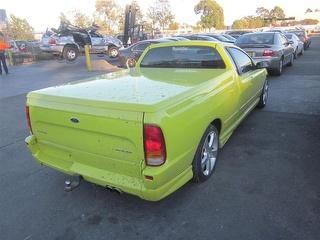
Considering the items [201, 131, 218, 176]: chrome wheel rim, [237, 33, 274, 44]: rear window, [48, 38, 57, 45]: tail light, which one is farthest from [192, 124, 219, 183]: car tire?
[48, 38, 57, 45]: tail light

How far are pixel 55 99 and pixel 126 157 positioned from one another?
0.96m

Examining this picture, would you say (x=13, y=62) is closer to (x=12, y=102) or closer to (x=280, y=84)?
(x=12, y=102)

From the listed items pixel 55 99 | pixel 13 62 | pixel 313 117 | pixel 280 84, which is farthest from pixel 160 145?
pixel 13 62

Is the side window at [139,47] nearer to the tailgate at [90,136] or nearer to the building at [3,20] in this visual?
the tailgate at [90,136]

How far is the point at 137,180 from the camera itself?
2859 mm

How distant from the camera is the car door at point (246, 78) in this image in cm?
481

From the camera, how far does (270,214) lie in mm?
3109

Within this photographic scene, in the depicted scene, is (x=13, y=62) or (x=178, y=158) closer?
(x=178, y=158)

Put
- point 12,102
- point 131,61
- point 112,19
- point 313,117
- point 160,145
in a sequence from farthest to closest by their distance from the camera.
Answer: point 112,19 → point 131,61 → point 12,102 → point 313,117 → point 160,145

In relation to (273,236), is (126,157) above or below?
above

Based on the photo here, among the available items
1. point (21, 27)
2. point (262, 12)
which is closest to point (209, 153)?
point (21, 27)

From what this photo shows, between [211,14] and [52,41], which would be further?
[211,14]

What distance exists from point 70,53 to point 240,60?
54.1 feet

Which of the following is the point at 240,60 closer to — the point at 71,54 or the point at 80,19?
the point at 71,54
